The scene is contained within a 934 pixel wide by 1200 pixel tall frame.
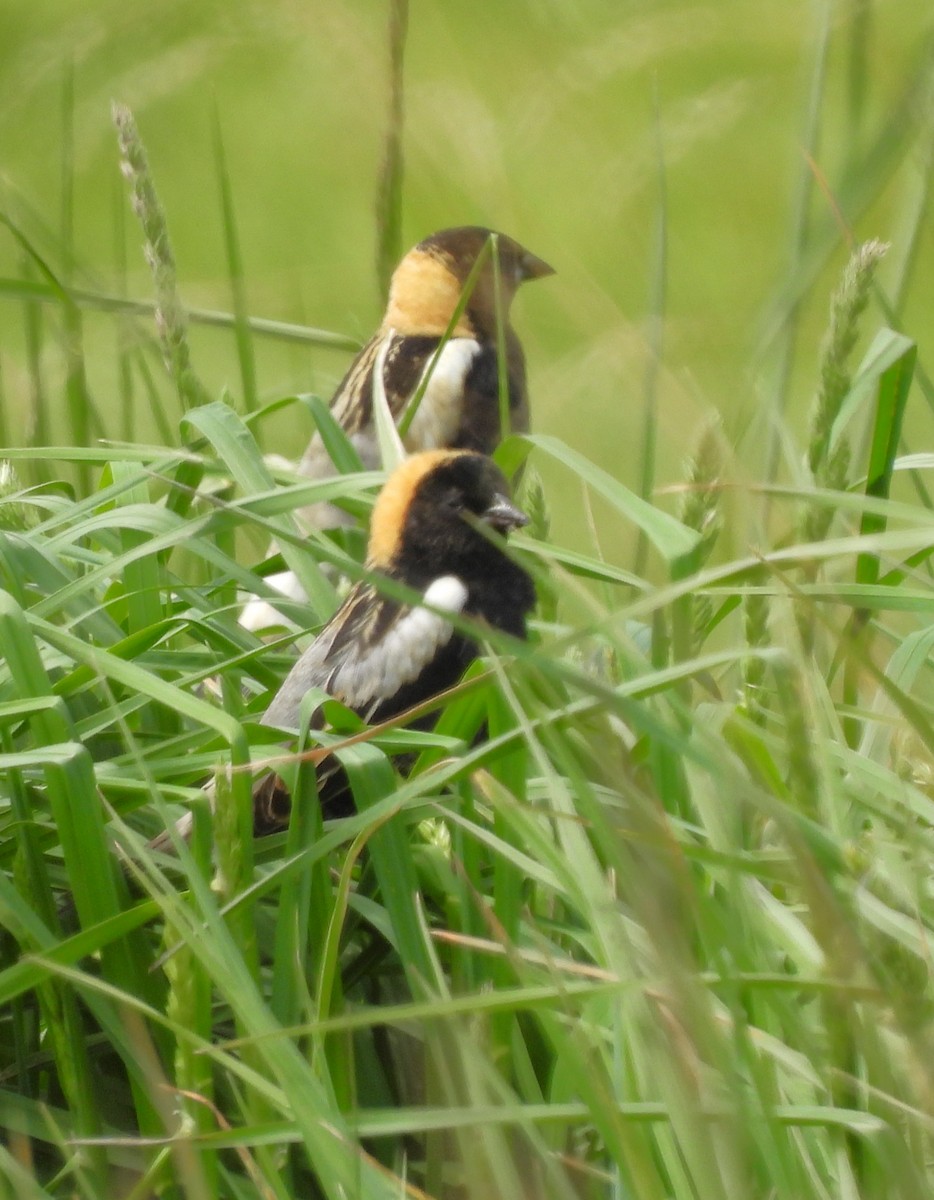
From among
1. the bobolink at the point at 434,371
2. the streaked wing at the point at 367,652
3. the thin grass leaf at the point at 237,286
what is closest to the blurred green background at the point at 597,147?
the thin grass leaf at the point at 237,286

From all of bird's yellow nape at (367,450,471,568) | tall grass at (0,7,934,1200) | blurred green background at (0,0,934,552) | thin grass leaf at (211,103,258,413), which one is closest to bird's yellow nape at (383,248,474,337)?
blurred green background at (0,0,934,552)

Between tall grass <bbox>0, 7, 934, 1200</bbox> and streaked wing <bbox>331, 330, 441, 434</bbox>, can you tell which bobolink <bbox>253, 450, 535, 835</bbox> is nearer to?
tall grass <bbox>0, 7, 934, 1200</bbox>

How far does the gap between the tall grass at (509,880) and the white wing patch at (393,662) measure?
3.6 inches

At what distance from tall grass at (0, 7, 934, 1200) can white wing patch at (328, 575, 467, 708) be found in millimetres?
92

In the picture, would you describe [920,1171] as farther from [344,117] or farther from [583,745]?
[344,117]

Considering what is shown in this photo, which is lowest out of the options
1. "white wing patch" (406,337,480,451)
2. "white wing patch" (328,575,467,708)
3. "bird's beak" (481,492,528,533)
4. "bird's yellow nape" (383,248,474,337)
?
"white wing patch" (328,575,467,708)

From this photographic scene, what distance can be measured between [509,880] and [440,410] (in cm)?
160

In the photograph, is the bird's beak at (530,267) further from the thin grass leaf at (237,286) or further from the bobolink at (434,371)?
the thin grass leaf at (237,286)

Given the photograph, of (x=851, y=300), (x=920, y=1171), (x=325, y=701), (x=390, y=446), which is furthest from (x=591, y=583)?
(x=920, y=1171)

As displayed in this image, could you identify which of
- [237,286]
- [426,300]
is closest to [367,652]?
[237,286]

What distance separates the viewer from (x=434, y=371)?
2.54 metres

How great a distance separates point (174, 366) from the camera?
156 centimetres

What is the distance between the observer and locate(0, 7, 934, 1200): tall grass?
631 millimetres

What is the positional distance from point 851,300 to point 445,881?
0.52m
